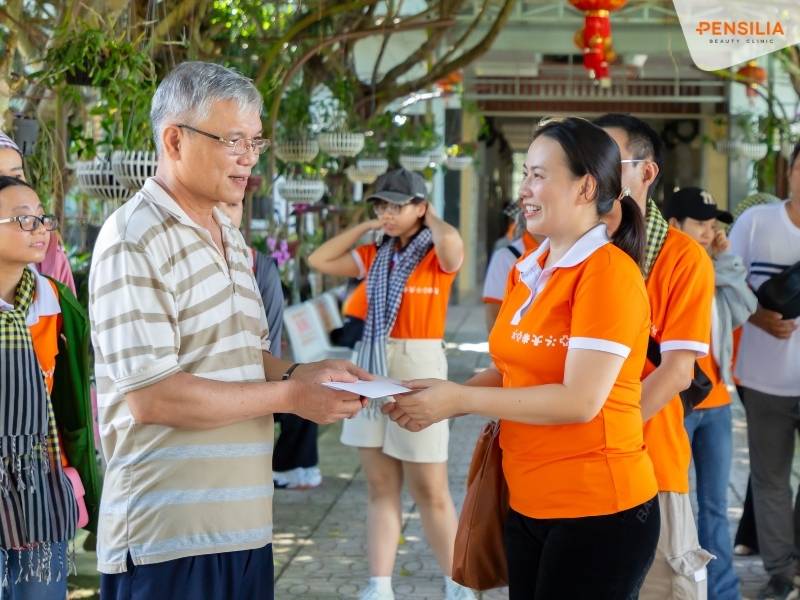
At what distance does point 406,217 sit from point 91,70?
148 cm

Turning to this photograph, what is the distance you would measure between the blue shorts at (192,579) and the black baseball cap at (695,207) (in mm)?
2486

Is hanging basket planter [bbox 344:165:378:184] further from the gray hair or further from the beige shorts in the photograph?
the gray hair

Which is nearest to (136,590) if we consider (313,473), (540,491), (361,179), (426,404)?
(426,404)

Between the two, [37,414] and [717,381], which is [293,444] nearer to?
[717,381]

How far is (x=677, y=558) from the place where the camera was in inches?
133

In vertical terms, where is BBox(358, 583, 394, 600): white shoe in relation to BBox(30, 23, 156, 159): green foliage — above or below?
below

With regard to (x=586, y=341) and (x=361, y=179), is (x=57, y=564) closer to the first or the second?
(x=586, y=341)

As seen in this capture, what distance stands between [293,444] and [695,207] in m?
3.47

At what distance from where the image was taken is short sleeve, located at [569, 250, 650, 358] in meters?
2.65

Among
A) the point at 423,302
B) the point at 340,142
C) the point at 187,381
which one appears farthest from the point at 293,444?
the point at 187,381

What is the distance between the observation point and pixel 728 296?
453 cm

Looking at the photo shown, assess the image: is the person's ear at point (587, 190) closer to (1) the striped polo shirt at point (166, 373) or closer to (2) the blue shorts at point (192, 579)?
(1) the striped polo shirt at point (166, 373)

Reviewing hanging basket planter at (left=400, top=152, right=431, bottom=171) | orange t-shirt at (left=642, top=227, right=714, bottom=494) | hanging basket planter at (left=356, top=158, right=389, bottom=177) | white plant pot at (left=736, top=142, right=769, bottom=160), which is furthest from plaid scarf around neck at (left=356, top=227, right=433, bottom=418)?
white plant pot at (left=736, top=142, right=769, bottom=160)

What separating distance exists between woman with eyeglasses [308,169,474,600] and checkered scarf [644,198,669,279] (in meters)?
1.58
